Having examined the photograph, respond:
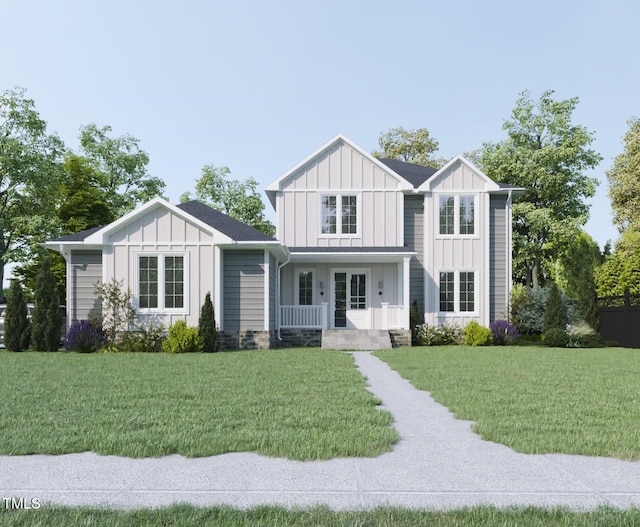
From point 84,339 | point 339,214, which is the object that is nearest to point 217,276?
point 84,339

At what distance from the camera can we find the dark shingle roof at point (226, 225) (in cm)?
1752

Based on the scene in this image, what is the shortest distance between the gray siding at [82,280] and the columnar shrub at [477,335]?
12.8 m

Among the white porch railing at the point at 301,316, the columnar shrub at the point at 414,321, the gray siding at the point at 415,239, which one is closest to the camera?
the white porch railing at the point at 301,316

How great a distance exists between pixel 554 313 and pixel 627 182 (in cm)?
1717

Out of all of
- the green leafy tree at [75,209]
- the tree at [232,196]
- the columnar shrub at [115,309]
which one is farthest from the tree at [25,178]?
the columnar shrub at [115,309]

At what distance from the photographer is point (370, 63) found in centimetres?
1727

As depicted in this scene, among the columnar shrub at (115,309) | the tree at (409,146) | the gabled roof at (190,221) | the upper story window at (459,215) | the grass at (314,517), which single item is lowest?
the grass at (314,517)

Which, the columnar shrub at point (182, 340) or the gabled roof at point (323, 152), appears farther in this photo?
the gabled roof at point (323, 152)

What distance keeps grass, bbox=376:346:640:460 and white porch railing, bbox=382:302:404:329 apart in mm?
5123

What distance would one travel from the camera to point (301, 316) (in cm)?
1975

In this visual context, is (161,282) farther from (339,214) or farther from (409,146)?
(409,146)

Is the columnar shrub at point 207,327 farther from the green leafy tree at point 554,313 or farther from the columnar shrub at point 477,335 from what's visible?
the green leafy tree at point 554,313

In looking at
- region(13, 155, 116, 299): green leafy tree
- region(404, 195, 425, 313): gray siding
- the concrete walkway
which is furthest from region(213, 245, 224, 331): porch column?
region(13, 155, 116, 299): green leafy tree

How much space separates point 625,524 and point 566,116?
28.8m
